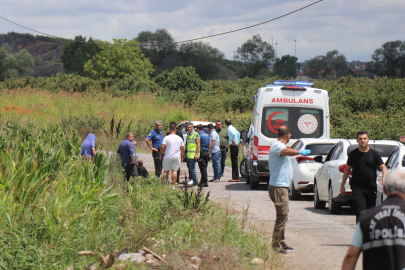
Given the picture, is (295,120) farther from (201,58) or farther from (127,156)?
(201,58)

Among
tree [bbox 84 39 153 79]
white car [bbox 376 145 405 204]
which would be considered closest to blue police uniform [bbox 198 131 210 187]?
white car [bbox 376 145 405 204]

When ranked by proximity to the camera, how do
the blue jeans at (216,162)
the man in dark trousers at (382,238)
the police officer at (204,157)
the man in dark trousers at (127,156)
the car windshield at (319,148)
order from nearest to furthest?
the man in dark trousers at (382,238) → the man in dark trousers at (127,156) → the car windshield at (319,148) → the police officer at (204,157) → the blue jeans at (216,162)

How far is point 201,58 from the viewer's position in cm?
11588

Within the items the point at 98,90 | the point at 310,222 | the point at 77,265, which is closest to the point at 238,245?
the point at 77,265

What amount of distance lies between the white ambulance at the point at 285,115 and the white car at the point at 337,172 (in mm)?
3033

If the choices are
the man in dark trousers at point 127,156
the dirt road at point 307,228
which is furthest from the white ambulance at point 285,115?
the man in dark trousers at point 127,156

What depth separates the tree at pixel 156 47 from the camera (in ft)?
392

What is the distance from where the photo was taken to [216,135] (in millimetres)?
15555

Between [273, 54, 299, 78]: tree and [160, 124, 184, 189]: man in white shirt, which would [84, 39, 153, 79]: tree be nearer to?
[273, 54, 299, 78]: tree

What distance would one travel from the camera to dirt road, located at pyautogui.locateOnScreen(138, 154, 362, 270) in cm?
668

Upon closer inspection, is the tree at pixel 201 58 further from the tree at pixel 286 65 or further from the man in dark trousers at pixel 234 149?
the man in dark trousers at pixel 234 149

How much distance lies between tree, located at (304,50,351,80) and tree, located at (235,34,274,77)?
53.3 ft

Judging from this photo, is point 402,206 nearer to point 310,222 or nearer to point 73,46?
point 310,222

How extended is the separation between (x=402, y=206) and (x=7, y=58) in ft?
357
